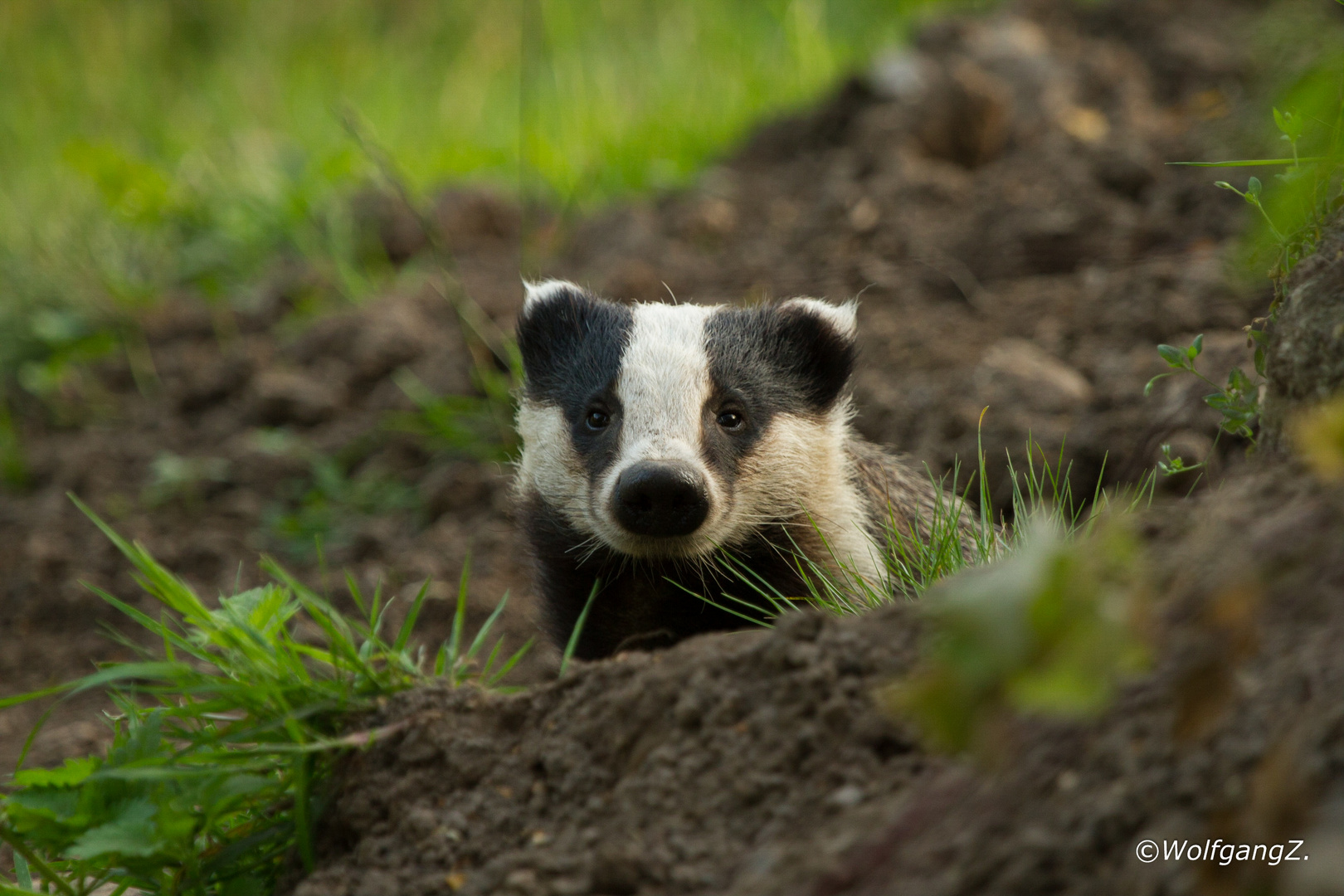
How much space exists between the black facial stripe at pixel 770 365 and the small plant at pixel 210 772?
136 cm

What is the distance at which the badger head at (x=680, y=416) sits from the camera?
3219 mm

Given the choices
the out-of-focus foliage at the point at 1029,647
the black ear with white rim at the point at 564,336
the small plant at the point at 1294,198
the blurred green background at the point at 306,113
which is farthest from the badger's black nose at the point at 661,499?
the blurred green background at the point at 306,113

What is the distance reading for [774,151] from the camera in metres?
7.54

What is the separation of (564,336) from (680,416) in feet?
2.29

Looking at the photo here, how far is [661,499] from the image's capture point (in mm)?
3102

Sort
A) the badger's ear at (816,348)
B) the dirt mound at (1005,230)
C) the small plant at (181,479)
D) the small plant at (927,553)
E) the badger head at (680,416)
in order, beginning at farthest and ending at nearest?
the small plant at (181,479)
the dirt mound at (1005,230)
the badger's ear at (816,348)
the badger head at (680,416)
the small plant at (927,553)

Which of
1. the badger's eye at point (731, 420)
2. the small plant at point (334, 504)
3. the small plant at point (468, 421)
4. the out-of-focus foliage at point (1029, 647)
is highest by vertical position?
the out-of-focus foliage at point (1029, 647)

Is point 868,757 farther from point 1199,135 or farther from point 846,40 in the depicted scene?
point 846,40

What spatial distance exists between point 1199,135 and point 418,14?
9.22 meters

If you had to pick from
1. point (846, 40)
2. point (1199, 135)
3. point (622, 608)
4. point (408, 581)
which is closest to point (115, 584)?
point (408, 581)

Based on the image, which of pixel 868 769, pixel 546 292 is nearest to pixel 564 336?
pixel 546 292

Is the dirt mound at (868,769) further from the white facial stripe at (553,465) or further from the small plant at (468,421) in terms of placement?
the small plant at (468,421)

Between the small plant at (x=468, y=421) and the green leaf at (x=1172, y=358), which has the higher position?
the green leaf at (x=1172, y=358)

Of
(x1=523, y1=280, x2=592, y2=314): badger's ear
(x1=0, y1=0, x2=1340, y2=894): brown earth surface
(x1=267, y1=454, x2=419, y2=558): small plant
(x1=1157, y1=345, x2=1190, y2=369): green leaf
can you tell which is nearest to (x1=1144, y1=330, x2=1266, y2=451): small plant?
(x1=1157, y1=345, x2=1190, y2=369): green leaf
